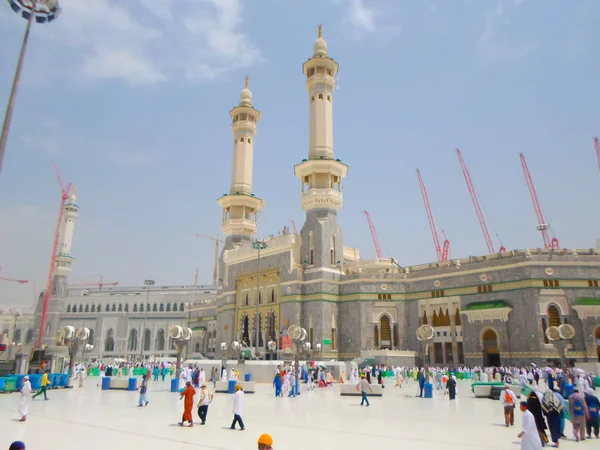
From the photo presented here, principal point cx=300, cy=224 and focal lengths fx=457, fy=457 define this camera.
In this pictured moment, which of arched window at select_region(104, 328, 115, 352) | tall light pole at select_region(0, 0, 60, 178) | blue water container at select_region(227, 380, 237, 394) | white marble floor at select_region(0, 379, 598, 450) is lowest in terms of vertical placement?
white marble floor at select_region(0, 379, 598, 450)

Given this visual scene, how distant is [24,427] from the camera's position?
10406mm

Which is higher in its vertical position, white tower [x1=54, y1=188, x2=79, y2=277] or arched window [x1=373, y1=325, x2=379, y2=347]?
white tower [x1=54, y1=188, x2=79, y2=277]

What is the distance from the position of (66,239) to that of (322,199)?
4639 cm

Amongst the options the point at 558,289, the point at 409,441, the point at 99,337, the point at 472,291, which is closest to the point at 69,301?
the point at 99,337

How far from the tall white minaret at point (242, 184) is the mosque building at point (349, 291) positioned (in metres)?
0.12

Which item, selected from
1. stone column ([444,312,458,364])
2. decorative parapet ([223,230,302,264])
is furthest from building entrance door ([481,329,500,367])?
decorative parapet ([223,230,302,264])

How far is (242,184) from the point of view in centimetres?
5088

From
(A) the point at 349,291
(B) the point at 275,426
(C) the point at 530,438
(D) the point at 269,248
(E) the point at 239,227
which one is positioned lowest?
(B) the point at 275,426

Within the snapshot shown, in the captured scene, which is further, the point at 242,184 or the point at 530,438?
→ the point at 242,184

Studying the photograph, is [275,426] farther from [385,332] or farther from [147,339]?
[147,339]

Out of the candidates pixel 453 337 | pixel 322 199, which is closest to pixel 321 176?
pixel 322 199

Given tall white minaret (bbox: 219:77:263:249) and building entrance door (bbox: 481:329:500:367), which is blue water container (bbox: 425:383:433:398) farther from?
tall white minaret (bbox: 219:77:263:249)

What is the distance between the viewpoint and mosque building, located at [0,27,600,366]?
31234 millimetres

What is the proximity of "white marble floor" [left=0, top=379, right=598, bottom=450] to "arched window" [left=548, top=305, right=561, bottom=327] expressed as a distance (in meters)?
17.7
